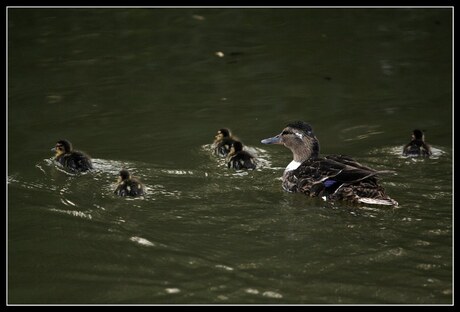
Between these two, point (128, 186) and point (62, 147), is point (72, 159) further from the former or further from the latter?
point (128, 186)

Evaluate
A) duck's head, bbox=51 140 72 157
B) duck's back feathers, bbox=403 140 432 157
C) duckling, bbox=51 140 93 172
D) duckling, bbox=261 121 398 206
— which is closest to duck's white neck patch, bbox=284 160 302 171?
duckling, bbox=261 121 398 206

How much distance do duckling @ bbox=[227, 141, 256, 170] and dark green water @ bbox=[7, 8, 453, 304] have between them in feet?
0.33

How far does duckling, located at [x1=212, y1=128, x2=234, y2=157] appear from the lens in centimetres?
688

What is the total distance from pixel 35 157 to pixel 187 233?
7.65 ft

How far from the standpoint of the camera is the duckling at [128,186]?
19.2 feet

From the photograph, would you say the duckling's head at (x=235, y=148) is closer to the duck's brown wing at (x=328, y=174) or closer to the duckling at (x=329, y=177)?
the duckling at (x=329, y=177)

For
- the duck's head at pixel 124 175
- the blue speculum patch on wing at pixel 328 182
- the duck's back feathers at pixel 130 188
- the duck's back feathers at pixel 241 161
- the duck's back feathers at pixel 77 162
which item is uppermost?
the duck's back feathers at pixel 77 162

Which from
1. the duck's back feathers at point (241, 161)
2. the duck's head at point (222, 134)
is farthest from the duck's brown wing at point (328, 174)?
the duck's head at point (222, 134)

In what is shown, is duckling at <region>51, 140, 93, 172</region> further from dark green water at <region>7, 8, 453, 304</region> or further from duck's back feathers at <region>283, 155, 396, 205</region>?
duck's back feathers at <region>283, 155, 396, 205</region>

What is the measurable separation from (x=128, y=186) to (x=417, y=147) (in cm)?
245

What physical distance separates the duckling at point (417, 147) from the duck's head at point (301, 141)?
30.5 inches

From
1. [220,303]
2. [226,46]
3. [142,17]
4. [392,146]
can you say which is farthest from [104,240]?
[142,17]

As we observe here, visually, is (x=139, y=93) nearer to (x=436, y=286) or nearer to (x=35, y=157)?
(x=35, y=157)

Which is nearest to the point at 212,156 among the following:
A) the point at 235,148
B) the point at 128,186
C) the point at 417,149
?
the point at 235,148
